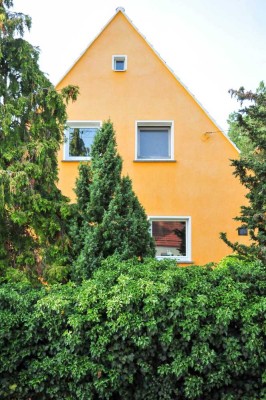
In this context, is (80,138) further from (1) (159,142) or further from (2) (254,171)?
(2) (254,171)

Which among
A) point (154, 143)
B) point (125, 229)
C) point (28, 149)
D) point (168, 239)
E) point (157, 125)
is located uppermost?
point (157, 125)

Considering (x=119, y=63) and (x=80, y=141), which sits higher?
(x=119, y=63)

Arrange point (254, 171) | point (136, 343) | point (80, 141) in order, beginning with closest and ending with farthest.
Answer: point (136, 343) → point (254, 171) → point (80, 141)

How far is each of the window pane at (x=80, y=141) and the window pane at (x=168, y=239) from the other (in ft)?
8.31

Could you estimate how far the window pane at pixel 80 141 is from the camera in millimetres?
8742

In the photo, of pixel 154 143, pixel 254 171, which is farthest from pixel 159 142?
pixel 254 171

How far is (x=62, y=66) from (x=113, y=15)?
6.08 feet

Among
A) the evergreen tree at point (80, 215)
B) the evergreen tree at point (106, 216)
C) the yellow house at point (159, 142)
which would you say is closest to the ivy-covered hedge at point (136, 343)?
the evergreen tree at point (106, 216)

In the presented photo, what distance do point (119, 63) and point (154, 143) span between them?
2265mm

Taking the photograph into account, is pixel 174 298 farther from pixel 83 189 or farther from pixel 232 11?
pixel 232 11

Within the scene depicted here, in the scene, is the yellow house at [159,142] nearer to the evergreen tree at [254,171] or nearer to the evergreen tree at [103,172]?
the evergreen tree at [254,171]

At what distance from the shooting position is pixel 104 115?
8719 millimetres

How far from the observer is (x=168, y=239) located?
8.53 m

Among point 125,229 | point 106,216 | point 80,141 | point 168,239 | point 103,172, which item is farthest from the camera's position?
point 80,141
